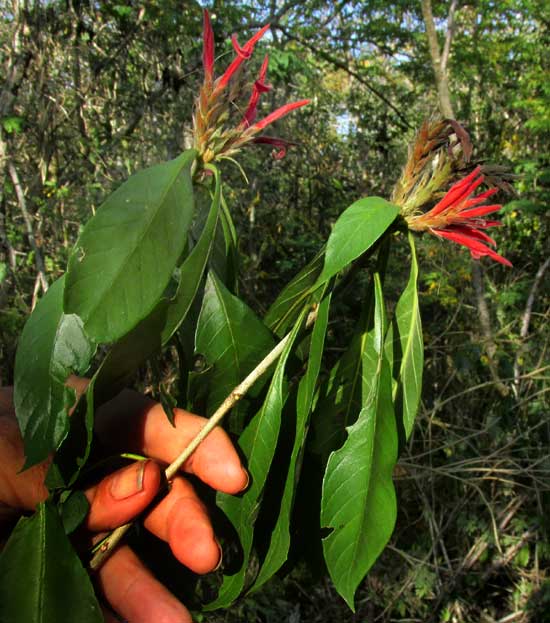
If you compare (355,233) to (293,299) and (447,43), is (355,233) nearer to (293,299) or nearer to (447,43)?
(293,299)

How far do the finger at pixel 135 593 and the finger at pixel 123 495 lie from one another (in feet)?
0.33

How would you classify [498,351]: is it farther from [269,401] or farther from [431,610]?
[269,401]

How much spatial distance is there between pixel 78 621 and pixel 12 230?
124 inches

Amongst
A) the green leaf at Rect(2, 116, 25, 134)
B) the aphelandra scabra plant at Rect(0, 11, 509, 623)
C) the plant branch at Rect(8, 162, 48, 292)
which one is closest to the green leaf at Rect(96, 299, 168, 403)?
the aphelandra scabra plant at Rect(0, 11, 509, 623)

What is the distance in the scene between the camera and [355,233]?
68cm

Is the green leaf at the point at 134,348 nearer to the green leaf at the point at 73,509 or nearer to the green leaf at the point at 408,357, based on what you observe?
the green leaf at the point at 73,509

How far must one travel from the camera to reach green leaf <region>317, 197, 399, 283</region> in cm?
67

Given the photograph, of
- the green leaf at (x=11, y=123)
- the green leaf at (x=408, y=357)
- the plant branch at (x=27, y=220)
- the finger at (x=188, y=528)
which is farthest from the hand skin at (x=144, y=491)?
the green leaf at (x=11, y=123)

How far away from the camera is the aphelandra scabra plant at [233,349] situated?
63 centimetres

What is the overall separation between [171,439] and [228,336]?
0.22 m

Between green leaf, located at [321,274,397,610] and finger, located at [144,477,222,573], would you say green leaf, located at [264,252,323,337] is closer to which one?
green leaf, located at [321,274,397,610]

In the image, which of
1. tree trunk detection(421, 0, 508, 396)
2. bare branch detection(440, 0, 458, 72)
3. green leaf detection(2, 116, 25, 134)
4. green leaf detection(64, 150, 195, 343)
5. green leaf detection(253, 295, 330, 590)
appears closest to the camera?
green leaf detection(64, 150, 195, 343)

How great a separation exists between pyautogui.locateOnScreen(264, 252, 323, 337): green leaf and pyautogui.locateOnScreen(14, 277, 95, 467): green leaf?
29cm

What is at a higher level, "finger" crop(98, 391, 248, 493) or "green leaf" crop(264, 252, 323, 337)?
"green leaf" crop(264, 252, 323, 337)
